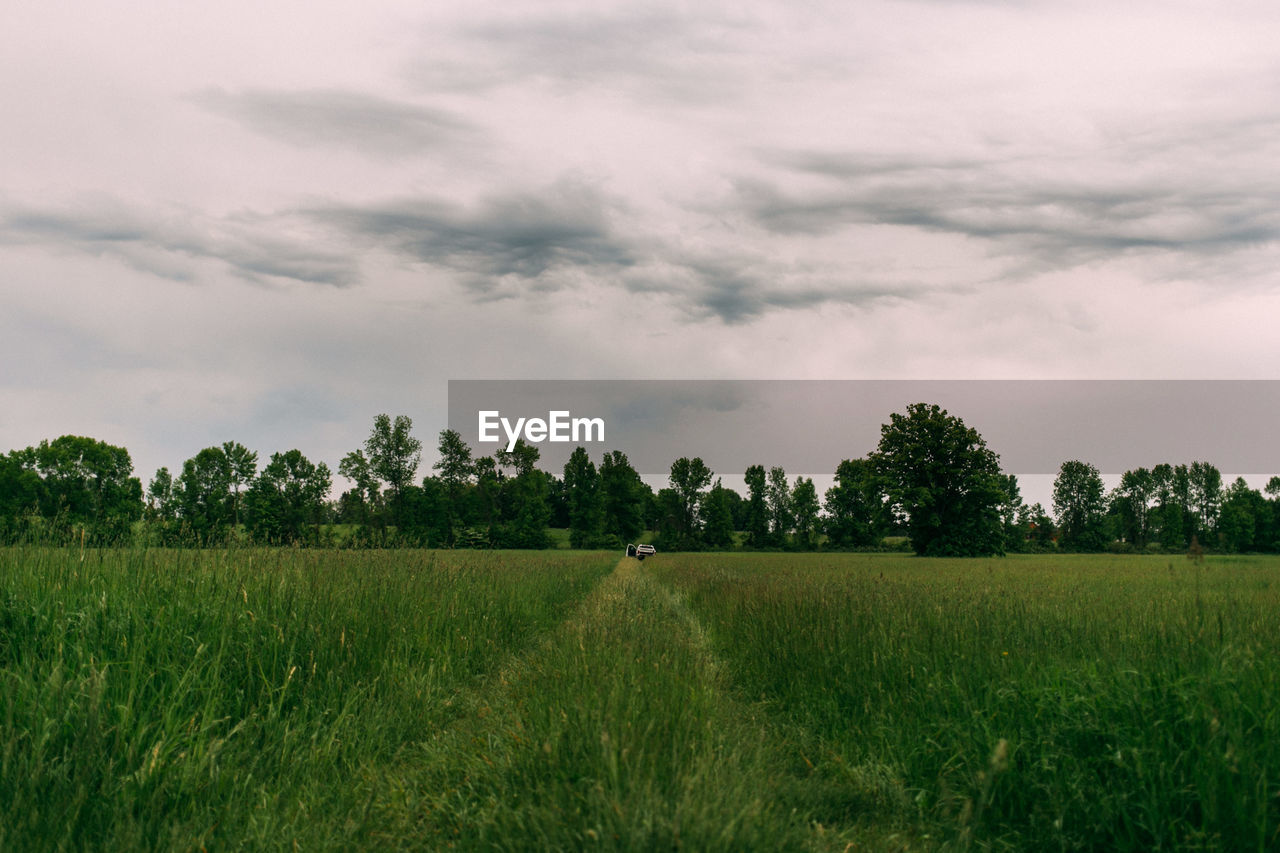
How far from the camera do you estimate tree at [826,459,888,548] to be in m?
73.4

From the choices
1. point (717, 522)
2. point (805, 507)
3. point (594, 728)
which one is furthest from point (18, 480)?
point (805, 507)

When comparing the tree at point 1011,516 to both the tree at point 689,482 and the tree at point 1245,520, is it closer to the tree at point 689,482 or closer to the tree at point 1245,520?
the tree at point 1245,520

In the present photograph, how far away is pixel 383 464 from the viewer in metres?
85.4

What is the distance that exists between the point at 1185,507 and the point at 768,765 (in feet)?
453

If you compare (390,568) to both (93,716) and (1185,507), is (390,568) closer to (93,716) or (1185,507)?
(93,716)

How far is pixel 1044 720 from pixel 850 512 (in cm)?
11416

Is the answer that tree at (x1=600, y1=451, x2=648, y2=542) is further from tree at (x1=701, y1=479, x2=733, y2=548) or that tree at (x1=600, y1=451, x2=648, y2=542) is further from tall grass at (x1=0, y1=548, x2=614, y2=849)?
tall grass at (x1=0, y1=548, x2=614, y2=849)

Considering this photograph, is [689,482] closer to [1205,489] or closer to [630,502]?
[630,502]

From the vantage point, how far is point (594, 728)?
170 inches

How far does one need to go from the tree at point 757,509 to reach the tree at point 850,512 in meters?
9.53

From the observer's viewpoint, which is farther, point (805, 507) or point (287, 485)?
point (805, 507)

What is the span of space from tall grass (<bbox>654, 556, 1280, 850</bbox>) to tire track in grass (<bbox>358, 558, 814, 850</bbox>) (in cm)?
86

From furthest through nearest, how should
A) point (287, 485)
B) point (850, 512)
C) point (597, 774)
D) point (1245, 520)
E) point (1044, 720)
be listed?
point (850, 512), point (1245, 520), point (287, 485), point (1044, 720), point (597, 774)

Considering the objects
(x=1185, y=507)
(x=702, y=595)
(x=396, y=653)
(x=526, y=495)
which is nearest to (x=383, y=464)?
(x=526, y=495)
